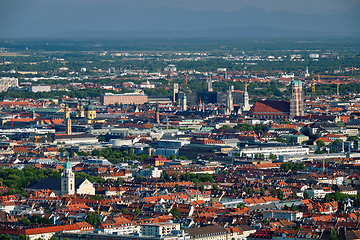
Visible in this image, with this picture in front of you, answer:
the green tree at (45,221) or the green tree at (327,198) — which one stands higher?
the green tree at (45,221)

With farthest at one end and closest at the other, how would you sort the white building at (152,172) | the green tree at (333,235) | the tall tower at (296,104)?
the tall tower at (296,104), the white building at (152,172), the green tree at (333,235)

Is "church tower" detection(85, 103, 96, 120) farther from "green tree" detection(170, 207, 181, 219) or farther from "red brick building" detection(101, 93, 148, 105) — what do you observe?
"green tree" detection(170, 207, 181, 219)

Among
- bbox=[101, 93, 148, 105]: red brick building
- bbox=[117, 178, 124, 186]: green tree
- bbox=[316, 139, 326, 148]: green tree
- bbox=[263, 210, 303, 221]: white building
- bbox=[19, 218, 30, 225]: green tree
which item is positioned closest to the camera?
bbox=[19, 218, 30, 225]: green tree

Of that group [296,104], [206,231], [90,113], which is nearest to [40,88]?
[90,113]

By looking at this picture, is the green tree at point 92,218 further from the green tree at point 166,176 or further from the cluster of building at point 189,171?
the green tree at point 166,176

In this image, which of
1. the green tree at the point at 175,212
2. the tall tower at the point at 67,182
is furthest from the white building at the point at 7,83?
the green tree at the point at 175,212

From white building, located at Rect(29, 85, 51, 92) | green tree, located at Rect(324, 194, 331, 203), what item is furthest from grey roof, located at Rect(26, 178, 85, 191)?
white building, located at Rect(29, 85, 51, 92)

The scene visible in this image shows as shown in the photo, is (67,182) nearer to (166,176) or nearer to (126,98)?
(166,176)

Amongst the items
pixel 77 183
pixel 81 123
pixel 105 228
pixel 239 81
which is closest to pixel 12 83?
pixel 239 81
